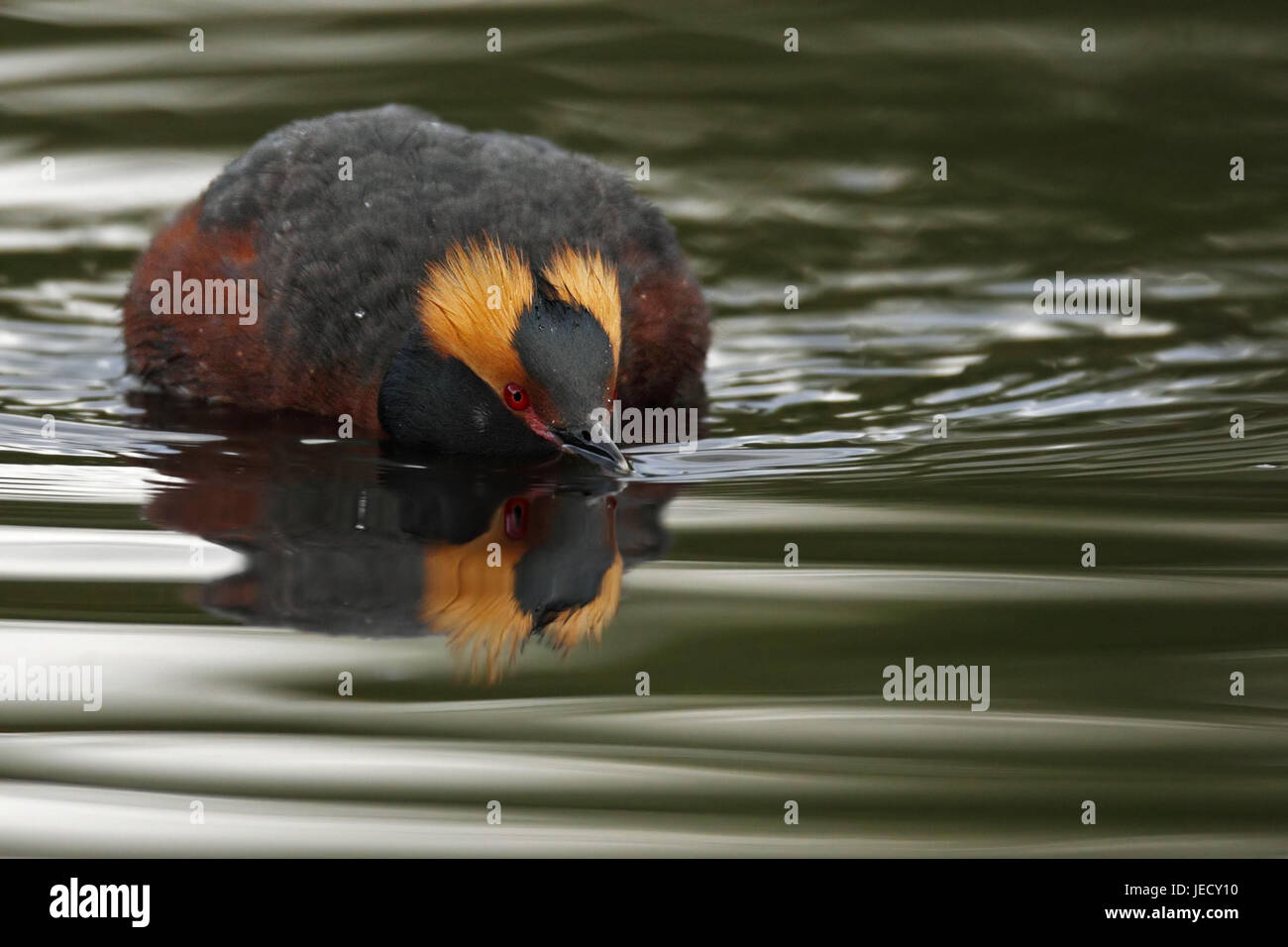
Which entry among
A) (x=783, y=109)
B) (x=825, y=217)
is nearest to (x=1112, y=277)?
(x=825, y=217)

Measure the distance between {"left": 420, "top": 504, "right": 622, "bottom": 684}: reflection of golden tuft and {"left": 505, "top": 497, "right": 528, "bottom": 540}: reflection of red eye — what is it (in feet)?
0.79

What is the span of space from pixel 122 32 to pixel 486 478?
273 inches

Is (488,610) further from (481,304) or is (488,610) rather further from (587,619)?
(481,304)

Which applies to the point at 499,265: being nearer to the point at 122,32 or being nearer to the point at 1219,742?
the point at 1219,742

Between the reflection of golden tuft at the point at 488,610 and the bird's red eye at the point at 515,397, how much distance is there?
3.95 feet

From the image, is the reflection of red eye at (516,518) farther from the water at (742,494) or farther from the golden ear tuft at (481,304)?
the golden ear tuft at (481,304)

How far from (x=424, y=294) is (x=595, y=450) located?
1011 mm

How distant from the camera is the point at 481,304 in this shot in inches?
285

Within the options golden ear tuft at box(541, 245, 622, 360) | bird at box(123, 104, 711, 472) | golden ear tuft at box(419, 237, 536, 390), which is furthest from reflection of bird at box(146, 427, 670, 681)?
golden ear tuft at box(541, 245, 622, 360)

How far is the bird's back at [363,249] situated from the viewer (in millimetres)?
7707

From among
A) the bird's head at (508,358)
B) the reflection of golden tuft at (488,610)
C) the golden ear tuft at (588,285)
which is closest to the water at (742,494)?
the reflection of golden tuft at (488,610)

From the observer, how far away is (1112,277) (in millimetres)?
10188

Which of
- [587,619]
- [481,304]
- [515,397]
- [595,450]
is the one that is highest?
[481,304]

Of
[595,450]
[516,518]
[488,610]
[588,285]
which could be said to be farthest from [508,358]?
[488,610]
